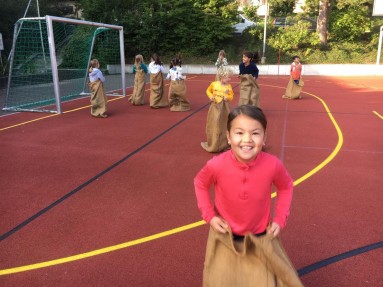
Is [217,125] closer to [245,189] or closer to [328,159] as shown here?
[328,159]

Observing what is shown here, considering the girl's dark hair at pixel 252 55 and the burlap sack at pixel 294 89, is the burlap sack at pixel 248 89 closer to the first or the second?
the girl's dark hair at pixel 252 55

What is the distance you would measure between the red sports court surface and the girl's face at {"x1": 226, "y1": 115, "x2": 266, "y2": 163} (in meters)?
1.64

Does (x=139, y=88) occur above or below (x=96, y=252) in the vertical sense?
above

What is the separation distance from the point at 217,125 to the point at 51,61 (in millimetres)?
6565

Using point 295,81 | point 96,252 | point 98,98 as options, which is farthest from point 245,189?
point 295,81

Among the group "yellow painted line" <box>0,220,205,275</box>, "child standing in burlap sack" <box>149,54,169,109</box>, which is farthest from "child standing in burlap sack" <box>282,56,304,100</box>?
"yellow painted line" <box>0,220,205,275</box>

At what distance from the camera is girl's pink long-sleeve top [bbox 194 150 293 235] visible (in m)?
2.04

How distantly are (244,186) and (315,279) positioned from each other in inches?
64.8

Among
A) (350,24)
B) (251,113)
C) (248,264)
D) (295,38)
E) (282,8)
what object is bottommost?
(248,264)

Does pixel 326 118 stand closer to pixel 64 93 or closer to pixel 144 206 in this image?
pixel 144 206

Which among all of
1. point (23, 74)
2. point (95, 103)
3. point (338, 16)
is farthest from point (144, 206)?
point (338, 16)

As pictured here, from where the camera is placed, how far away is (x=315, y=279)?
3123 mm

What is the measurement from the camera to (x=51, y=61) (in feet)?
34.8

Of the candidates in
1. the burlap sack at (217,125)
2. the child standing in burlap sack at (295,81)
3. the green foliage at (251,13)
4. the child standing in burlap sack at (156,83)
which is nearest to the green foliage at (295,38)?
the green foliage at (251,13)
